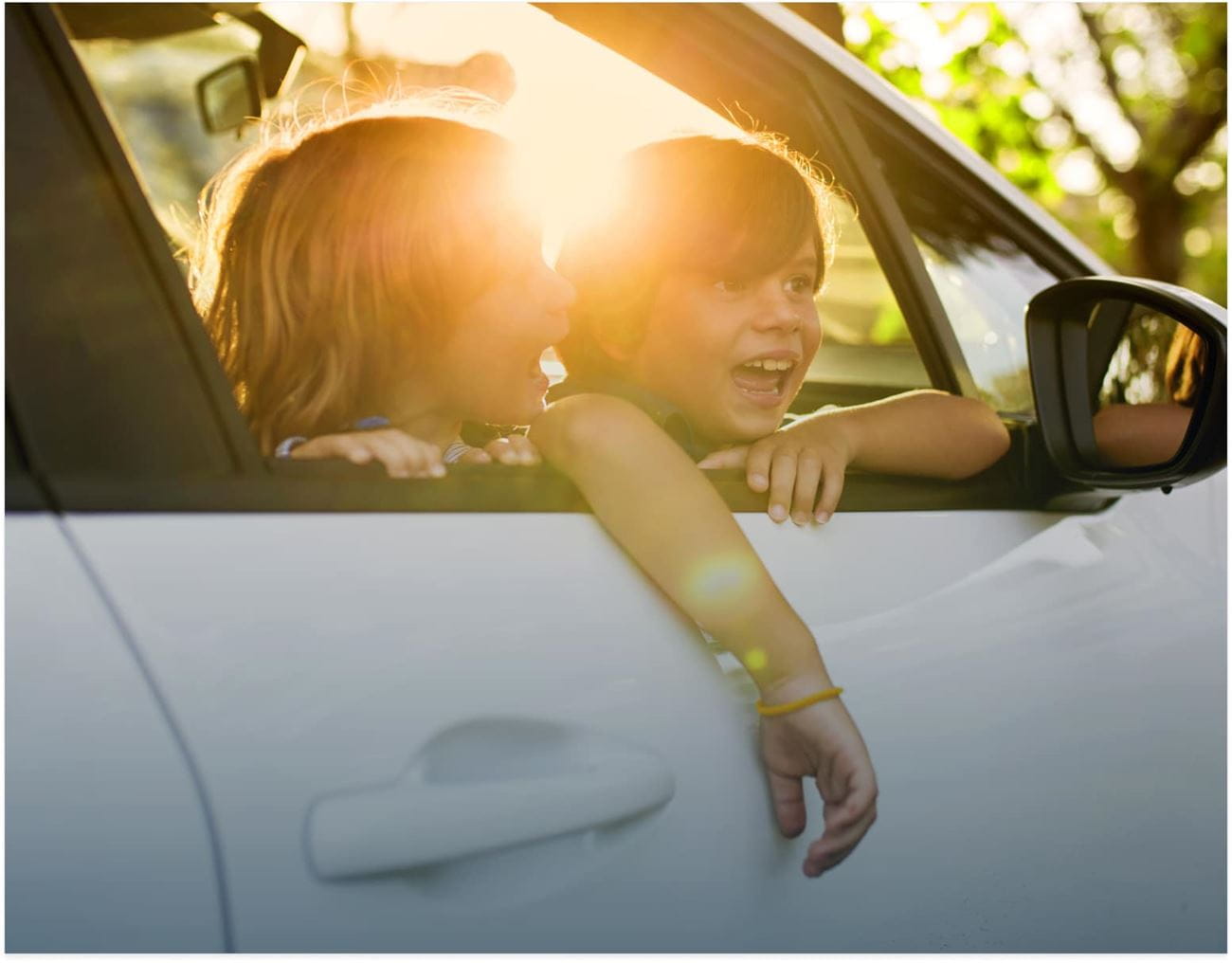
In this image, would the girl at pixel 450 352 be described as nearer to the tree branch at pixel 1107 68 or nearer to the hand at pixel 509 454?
the hand at pixel 509 454

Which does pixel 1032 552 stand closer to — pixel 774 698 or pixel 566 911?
pixel 774 698

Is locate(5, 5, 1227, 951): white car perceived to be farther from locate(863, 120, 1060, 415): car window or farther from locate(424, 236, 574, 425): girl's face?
locate(424, 236, 574, 425): girl's face

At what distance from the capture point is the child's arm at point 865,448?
1.63 metres

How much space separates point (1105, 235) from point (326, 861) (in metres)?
21.1

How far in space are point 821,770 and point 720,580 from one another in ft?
0.83

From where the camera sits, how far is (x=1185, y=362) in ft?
6.23

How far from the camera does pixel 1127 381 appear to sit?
210 cm

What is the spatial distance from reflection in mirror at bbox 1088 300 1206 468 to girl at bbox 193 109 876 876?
67 cm

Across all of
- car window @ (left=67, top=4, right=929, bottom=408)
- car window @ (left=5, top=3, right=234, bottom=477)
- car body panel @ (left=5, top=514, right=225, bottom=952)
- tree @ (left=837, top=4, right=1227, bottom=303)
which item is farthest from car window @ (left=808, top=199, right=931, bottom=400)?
tree @ (left=837, top=4, right=1227, bottom=303)

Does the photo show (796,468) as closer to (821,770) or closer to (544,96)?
(821,770)

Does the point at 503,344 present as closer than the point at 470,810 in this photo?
No

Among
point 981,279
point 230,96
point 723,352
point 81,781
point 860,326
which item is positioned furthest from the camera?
point 230,96

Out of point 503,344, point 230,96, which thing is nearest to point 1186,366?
point 503,344

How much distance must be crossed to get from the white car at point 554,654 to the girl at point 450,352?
0.05 metres
